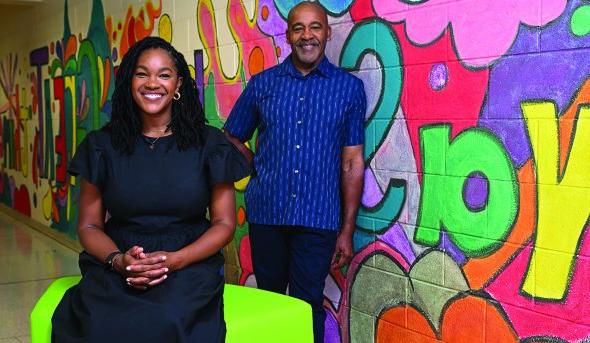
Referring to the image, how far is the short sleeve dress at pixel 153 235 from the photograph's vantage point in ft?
7.04

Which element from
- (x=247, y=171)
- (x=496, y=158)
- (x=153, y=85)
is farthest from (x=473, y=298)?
(x=153, y=85)

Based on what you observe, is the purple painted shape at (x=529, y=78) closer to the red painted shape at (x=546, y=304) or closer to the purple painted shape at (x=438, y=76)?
the purple painted shape at (x=438, y=76)

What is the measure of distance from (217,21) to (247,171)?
5.87 feet

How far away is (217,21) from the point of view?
13.3 feet

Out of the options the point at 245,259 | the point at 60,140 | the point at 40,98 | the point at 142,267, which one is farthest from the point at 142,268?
Answer: the point at 40,98

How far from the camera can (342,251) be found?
2975mm

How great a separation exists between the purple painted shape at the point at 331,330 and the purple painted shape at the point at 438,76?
46.7 inches

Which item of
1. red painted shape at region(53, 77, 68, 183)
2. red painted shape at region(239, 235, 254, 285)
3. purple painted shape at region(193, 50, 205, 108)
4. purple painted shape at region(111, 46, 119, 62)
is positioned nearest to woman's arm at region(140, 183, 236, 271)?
red painted shape at region(239, 235, 254, 285)

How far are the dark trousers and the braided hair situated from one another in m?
0.64

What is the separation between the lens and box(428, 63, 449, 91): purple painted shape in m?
2.64

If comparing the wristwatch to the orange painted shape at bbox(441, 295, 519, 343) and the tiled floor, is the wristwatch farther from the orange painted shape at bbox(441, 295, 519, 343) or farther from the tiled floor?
the tiled floor

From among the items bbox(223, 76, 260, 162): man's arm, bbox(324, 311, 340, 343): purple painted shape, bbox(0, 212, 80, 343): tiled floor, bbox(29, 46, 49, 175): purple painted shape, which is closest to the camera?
bbox(223, 76, 260, 162): man's arm

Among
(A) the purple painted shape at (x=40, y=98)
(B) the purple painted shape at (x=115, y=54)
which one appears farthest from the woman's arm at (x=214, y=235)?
(A) the purple painted shape at (x=40, y=98)

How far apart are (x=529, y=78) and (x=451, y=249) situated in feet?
2.25
